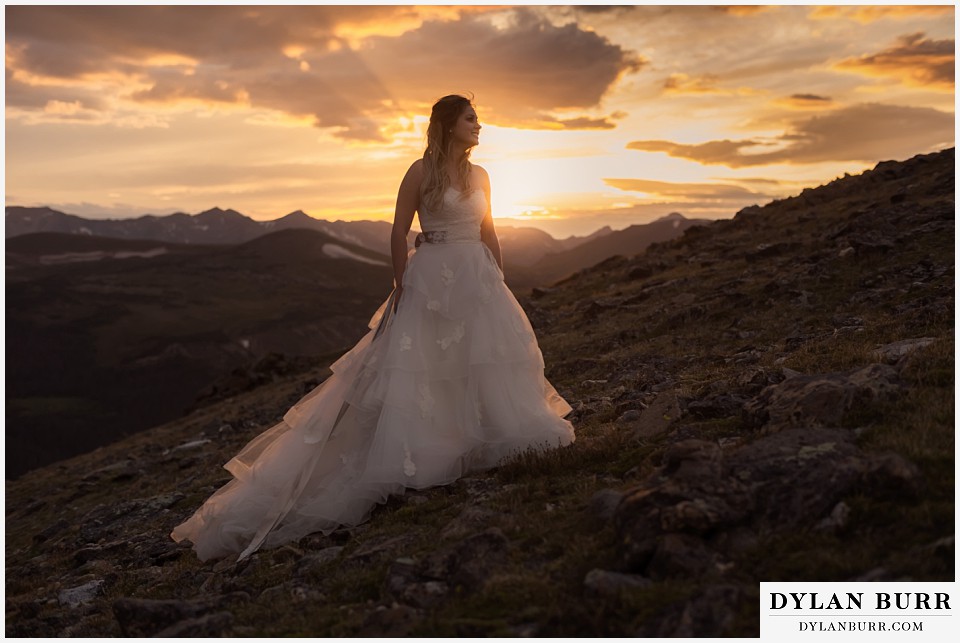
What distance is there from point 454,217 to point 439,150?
85 centimetres

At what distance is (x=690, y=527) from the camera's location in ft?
18.8

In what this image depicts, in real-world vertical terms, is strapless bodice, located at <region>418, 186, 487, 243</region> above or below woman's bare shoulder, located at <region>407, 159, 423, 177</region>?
below

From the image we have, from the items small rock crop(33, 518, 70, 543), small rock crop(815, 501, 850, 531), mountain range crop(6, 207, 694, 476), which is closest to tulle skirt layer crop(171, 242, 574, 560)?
small rock crop(815, 501, 850, 531)

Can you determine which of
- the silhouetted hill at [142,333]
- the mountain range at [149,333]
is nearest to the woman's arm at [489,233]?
the mountain range at [149,333]

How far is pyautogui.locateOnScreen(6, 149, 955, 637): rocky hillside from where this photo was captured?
5.29 m

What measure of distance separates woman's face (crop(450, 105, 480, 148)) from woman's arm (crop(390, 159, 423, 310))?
1.83 ft

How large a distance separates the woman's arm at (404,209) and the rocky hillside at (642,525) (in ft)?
9.64

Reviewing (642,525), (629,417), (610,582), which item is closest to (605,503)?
(642,525)

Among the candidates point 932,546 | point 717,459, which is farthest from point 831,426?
point 932,546

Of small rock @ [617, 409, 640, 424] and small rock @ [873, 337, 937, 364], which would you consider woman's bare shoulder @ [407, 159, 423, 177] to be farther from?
small rock @ [873, 337, 937, 364]

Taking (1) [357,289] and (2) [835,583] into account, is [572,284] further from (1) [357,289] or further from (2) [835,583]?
(1) [357,289]

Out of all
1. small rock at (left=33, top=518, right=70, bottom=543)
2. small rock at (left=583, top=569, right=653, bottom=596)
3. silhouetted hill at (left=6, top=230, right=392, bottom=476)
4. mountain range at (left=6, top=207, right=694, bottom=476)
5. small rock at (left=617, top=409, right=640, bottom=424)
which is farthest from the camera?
silhouetted hill at (left=6, top=230, right=392, bottom=476)

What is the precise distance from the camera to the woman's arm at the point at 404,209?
8.91 meters

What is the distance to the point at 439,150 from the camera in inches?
348
